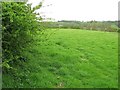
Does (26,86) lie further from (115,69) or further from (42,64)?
(115,69)

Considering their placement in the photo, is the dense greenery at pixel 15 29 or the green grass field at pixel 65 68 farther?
the green grass field at pixel 65 68

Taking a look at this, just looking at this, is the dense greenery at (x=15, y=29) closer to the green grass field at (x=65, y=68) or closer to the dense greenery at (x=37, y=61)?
the dense greenery at (x=37, y=61)

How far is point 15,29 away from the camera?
8.50 metres

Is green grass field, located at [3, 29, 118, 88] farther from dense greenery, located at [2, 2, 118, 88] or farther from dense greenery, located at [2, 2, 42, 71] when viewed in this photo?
dense greenery, located at [2, 2, 42, 71]

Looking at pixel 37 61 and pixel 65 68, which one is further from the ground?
pixel 37 61

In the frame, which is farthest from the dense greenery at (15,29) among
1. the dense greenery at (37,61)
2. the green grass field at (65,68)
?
the green grass field at (65,68)

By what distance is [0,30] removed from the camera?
7.88 metres

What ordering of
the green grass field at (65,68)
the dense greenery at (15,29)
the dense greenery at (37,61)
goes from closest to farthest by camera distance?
the dense greenery at (15,29) < the dense greenery at (37,61) < the green grass field at (65,68)

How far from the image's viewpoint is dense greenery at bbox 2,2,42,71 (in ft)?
27.1

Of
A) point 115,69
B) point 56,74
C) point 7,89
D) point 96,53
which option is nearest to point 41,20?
point 56,74

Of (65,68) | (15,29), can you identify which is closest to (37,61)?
(65,68)

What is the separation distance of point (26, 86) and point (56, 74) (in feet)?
4.76

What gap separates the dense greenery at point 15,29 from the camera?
27.1 ft

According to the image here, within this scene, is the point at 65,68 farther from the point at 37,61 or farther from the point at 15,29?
the point at 15,29
